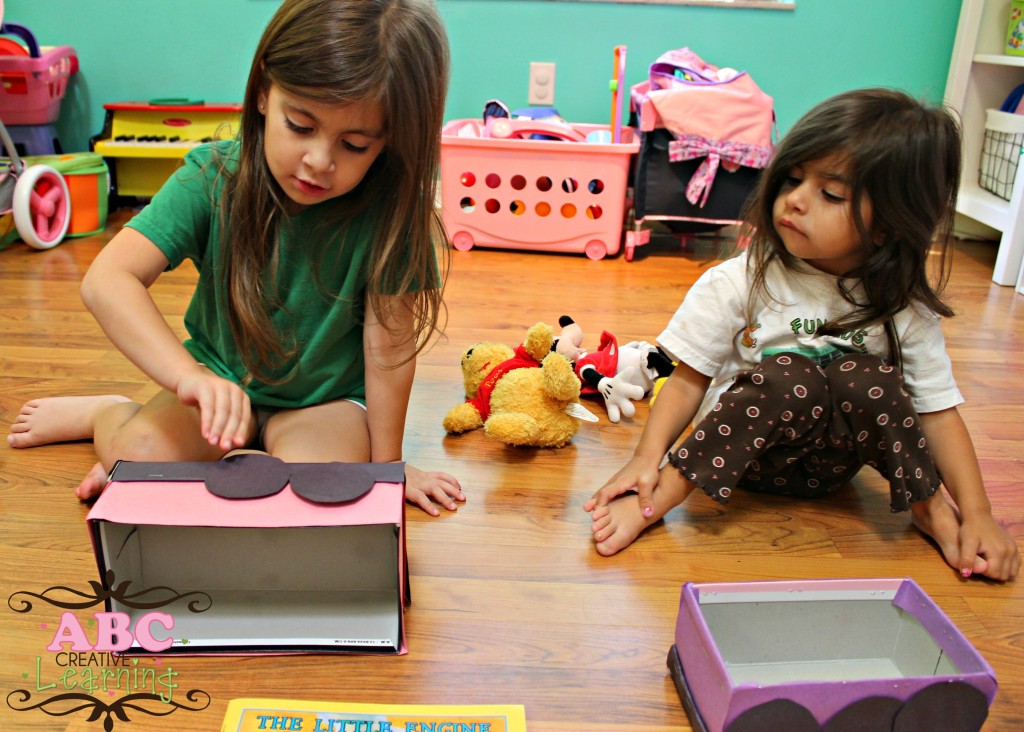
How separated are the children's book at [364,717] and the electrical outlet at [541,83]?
2.02 meters

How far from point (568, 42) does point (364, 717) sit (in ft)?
6.87

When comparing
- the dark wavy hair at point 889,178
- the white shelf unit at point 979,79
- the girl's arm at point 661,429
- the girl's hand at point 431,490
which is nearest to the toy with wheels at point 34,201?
the girl's hand at point 431,490

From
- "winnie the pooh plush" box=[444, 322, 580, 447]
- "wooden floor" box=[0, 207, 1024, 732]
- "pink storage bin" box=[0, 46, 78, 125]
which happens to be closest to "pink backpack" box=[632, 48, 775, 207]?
"wooden floor" box=[0, 207, 1024, 732]

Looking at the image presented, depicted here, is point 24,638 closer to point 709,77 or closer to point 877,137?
point 877,137

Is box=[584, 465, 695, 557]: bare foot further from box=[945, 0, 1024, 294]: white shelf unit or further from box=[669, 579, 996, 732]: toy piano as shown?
box=[945, 0, 1024, 294]: white shelf unit

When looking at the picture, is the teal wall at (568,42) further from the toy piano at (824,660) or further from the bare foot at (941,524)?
the toy piano at (824,660)

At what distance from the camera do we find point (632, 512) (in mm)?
1019

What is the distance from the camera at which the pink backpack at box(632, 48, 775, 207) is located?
6.71ft

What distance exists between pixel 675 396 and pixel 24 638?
730 millimetres

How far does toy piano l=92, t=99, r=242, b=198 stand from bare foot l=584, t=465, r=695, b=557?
5.86 feet

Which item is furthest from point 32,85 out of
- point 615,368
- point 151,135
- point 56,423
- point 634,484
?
point 634,484

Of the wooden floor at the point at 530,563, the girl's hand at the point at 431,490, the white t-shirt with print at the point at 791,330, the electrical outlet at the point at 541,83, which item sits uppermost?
the electrical outlet at the point at 541,83

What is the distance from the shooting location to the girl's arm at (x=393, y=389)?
102cm

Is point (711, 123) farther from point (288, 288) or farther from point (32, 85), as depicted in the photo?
point (32, 85)
